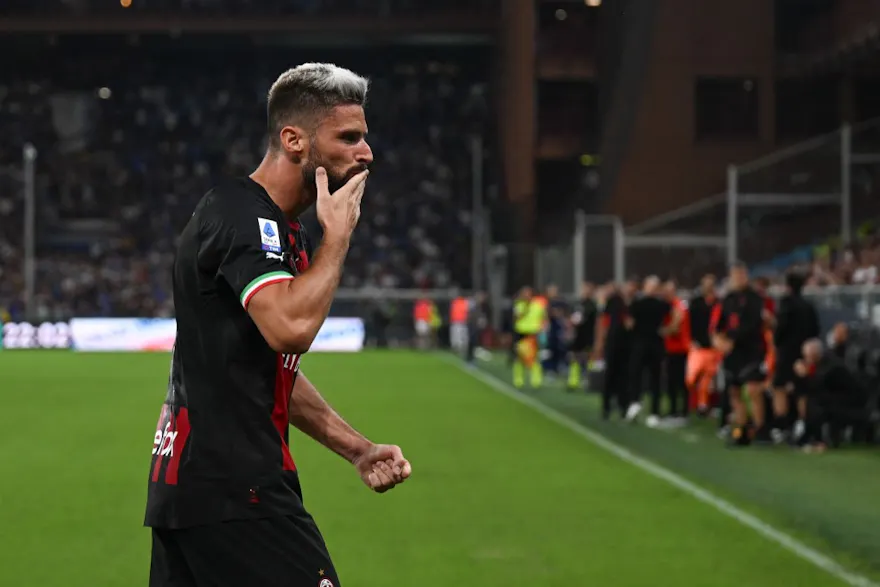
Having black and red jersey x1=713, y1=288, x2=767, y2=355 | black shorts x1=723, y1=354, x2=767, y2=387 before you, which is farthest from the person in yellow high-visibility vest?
black and red jersey x1=713, y1=288, x2=767, y2=355

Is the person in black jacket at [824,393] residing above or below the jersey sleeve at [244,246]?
below

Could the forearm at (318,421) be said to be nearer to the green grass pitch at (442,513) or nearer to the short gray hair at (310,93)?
the short gray hair at (310,93)

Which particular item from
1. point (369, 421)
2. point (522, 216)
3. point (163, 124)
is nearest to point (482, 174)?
point (522, 216)

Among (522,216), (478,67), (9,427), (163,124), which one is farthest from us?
(478,67)

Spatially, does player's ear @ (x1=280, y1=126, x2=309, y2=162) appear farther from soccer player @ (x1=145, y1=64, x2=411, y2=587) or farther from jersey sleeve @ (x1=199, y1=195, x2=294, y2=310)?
jersey sleeve @ (x1=199, y1=195, x2=294, y2=310)

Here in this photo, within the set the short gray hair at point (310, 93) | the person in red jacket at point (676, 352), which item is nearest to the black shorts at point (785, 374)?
the person in red jacket at point (676, 352)

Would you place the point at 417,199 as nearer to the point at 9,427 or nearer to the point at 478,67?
the point at 478,67

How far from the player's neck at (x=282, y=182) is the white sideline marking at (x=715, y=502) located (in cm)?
579

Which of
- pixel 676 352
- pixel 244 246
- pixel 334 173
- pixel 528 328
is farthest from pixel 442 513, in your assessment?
pixel 528 328

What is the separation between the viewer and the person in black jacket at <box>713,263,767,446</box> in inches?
653

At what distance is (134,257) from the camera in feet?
176

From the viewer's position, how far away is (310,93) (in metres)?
3.53

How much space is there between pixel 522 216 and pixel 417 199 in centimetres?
671

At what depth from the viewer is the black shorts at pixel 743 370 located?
16.5 metres
